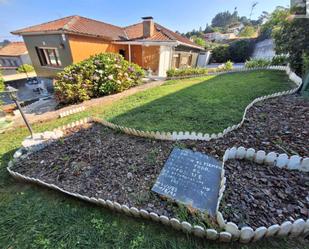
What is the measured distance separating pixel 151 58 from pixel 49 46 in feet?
24.8

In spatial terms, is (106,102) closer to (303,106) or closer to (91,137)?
(91,137)

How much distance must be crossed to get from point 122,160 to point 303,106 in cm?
456

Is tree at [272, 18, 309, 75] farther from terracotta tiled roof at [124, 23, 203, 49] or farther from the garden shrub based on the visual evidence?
terracotta tiled roof at [124, 23, 203, 49]

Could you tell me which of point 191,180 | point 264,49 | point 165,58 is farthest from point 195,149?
point 264,49

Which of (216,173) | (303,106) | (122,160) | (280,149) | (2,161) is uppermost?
(303,106)

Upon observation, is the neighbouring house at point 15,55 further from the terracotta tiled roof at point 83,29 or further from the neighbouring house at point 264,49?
the neighbouring house at point 264,49

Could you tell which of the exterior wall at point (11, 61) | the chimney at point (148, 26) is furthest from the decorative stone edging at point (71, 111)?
the exterior wall at point (11, 61)

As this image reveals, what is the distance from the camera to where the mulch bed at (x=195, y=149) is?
6.70ft

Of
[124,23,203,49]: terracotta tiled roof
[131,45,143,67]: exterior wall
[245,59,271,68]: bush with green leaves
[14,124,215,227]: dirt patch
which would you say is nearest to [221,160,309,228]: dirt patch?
[14,124,215,227]: dirt patch

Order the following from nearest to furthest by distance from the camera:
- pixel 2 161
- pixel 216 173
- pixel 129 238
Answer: pixel 129 238 → pixel 216 173 → pixel 2 161

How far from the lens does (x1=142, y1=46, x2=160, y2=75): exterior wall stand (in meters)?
13.1

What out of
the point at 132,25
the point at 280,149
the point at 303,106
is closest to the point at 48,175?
the point at 280,149

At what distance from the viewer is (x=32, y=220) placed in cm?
228

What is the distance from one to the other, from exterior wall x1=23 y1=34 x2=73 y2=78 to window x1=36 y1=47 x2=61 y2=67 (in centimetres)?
32
